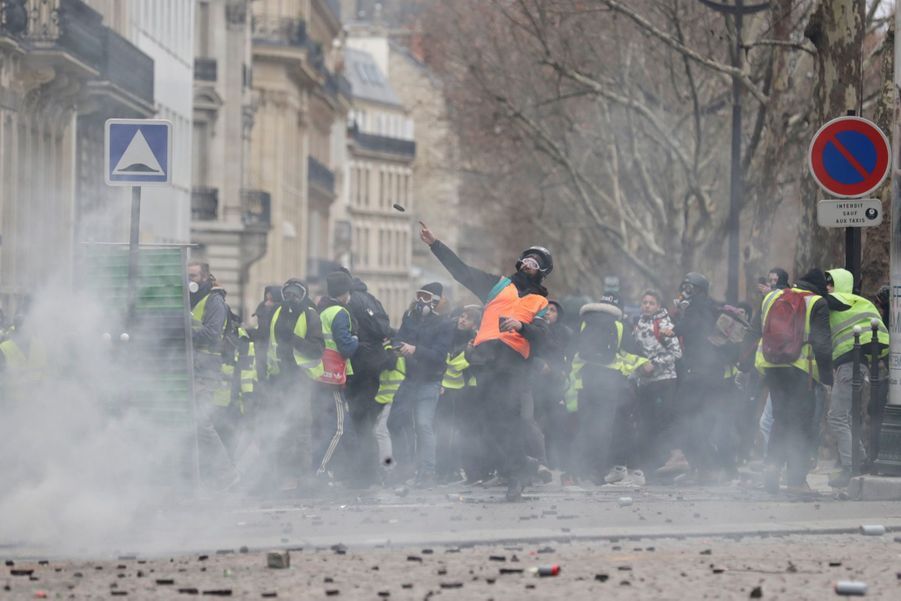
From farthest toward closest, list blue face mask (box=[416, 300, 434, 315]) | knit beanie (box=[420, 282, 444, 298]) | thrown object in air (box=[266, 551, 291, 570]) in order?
knit beanie (box=[420, 282, 444, 298]) → blue face mask (box=[416, 300, 434, 315]) → thrown object in air (box=[266, 551, 291, 570])

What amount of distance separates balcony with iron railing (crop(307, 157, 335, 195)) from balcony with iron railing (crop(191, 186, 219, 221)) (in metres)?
26.0

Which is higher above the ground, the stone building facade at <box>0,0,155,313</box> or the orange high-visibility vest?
the stone building facade at <box>0,0,155,313</box>

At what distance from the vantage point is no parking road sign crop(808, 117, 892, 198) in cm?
1580

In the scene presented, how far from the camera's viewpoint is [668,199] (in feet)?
146

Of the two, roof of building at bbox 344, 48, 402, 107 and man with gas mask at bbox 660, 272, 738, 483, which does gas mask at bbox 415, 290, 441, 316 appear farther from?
roof of building at bbox 344, 48, 402, 107

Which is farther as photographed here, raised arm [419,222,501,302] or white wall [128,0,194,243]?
white wall [128,0,194,243]

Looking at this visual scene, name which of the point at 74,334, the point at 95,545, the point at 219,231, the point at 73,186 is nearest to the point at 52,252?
the point at 73,186

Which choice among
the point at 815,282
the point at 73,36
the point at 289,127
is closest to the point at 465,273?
the point at 815,282

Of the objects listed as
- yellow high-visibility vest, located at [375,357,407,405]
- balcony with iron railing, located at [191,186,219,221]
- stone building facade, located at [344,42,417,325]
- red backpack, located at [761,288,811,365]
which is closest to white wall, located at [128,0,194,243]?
balcony with iron railing, located at [191,186,219,221]

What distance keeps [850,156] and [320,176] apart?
75244 mm

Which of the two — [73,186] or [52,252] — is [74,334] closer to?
[52,252]

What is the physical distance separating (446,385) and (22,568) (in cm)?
821

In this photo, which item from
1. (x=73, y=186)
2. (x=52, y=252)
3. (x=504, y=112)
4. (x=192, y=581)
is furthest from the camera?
(x=504, y=112)

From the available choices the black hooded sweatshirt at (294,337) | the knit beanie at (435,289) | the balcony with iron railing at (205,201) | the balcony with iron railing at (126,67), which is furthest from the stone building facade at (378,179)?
the black hooded sweatshirt at (294,337)
